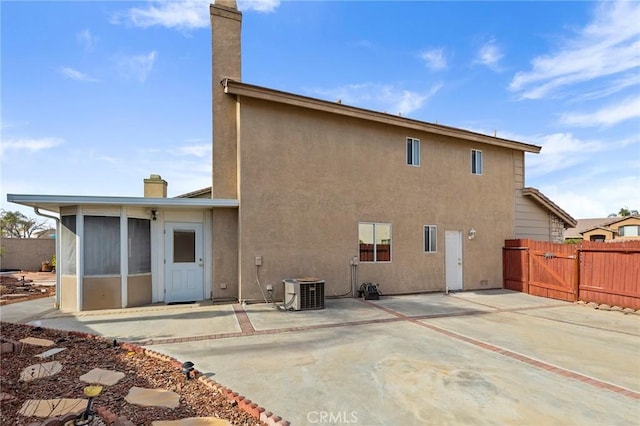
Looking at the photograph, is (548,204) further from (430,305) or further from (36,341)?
(36,341)

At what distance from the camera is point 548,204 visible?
43.1 ft

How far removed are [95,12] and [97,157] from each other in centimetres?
697

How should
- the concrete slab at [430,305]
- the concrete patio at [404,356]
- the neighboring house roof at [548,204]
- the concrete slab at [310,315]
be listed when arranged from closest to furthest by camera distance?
the concrete patio at [404,356], the concrete slab at [310,315], the concrete slab at [430,305], the neighboring house roof at [548,204]

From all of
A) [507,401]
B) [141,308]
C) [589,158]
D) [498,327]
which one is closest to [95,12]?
[141,308]

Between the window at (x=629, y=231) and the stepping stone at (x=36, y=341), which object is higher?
the window at (x=629, y=231)

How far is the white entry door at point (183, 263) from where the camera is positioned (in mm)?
8695

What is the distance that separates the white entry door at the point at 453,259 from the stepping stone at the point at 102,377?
1008cm

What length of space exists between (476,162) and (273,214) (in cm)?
818

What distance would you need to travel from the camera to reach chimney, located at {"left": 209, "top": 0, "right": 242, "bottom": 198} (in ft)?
29.0

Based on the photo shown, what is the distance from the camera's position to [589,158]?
15273 millimetres

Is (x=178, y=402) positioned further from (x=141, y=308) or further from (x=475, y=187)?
(x=475, y=187)

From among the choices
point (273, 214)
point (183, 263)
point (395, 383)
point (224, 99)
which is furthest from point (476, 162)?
point (183, 263)

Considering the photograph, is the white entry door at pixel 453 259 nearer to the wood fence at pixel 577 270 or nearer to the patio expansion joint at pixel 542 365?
the wood fence at pixel 577 270

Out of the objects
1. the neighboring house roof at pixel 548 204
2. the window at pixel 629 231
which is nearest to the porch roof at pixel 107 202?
the neighboring house roof at pixel 548 204
